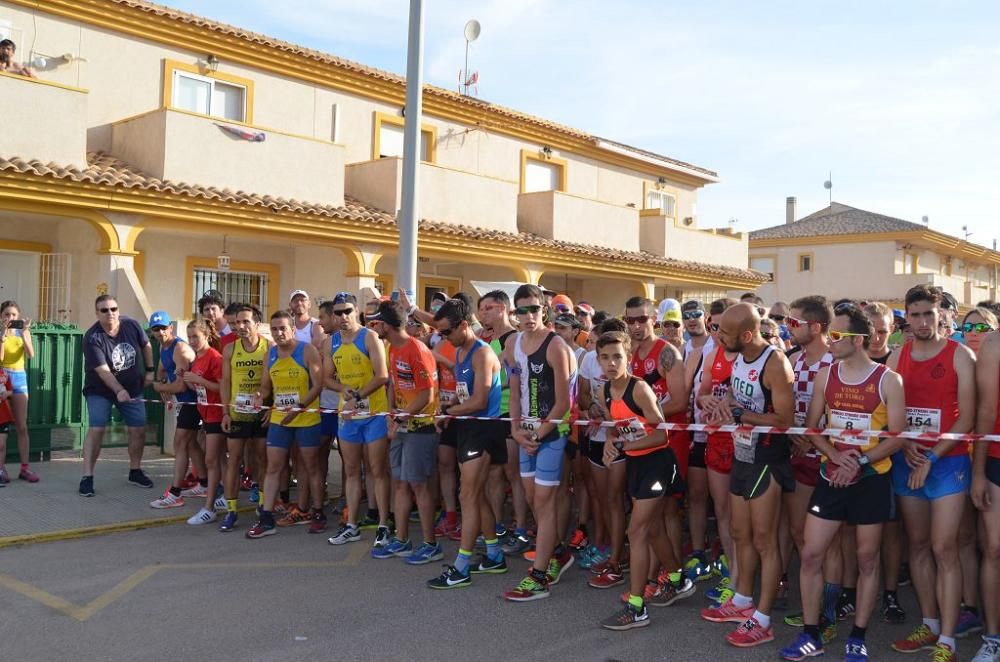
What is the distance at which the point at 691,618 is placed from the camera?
5.34 metres

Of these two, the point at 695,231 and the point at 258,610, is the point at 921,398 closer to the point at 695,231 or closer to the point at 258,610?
the point at 258,610

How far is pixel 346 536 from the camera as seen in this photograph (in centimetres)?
712

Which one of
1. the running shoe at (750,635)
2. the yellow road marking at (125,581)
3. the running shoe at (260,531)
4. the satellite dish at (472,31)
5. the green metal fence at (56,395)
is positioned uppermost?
the satellite dish at (472,31)

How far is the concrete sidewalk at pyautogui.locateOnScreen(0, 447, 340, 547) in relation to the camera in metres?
7.27

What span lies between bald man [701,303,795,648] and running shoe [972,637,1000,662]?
108cm

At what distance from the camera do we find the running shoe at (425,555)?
654 cm

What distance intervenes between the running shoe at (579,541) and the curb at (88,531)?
12.1 ft

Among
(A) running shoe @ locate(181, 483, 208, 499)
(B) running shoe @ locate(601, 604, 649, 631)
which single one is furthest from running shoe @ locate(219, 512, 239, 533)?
(B) running shoe @ locate(601, 604, 649, 631)

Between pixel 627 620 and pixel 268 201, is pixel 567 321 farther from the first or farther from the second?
pixel 268 201

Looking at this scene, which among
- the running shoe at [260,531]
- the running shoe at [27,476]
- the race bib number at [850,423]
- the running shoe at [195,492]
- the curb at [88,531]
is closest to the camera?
the race bib number at [850,423]

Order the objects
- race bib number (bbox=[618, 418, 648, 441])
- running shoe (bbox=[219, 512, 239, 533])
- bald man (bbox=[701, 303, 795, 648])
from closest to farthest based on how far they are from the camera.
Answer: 1. bald man (bbox=[701, 303, 795, 648])
2. race bib number (bbox=[618, 418, 648, 441])
3. running shoe (bbox=[219, 512, 239, 533])

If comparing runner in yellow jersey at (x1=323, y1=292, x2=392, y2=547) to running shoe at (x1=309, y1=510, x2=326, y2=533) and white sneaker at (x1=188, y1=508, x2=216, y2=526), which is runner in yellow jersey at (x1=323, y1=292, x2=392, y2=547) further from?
white sneaker at (x1=188, y1=508, x2=216, y2=526)

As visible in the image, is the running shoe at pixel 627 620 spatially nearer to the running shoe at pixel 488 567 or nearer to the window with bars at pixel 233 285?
the running shoe at pixel 488 567

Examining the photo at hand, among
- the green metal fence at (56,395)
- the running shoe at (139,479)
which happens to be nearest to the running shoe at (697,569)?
the running shoe at (139,479)
